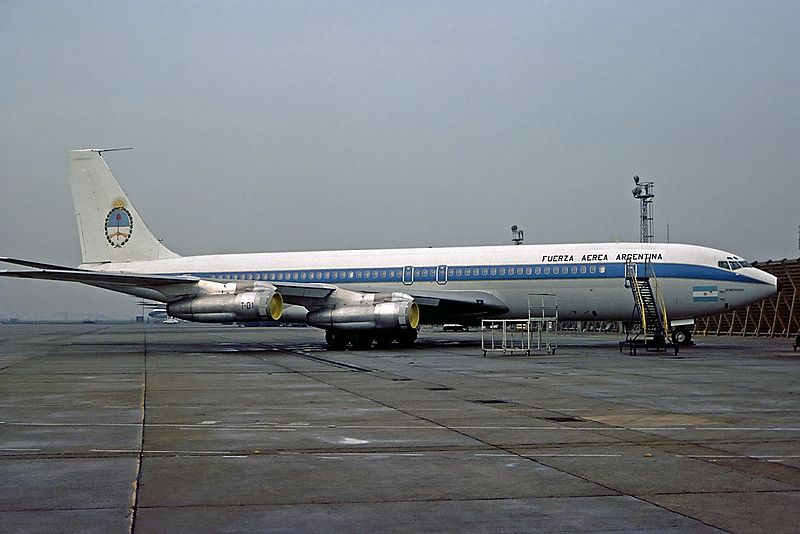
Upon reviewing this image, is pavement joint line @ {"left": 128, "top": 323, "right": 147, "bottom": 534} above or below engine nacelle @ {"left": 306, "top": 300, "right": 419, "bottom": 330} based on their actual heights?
below

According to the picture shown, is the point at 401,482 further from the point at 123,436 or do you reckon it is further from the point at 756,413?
the point at 756,413

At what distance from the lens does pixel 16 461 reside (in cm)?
958

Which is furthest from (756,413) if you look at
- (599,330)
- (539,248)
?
(599,330)

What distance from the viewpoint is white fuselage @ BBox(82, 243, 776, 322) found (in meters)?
32.0

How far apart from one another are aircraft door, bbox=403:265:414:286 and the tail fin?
38.8 ft

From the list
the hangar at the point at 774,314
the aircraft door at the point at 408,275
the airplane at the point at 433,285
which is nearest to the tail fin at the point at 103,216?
the airplane at the point at 433,285

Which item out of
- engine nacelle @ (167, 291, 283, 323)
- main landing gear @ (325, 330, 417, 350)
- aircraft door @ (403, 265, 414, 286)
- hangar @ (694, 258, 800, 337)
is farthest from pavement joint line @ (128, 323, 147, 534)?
hangar @ (694, 258, 800, 337)

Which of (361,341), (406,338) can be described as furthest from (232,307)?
(406,338)

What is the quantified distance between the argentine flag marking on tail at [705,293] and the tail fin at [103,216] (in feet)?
74.1

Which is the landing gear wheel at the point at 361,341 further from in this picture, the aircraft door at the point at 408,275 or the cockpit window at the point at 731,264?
the cockpit window at the point at 731,264

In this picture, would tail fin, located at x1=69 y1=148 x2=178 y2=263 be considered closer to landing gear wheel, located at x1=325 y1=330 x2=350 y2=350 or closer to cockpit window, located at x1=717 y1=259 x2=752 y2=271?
landing gear wheel, located at x1=325 y1=330 x2=350 y2=350

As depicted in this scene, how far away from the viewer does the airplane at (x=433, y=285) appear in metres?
32.1

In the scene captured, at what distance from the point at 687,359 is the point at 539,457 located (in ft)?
60.4

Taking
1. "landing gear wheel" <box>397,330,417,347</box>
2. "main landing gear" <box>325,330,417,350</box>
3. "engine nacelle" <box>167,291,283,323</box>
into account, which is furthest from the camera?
"landing gear wheel" <box>397,330,417,347</box>
